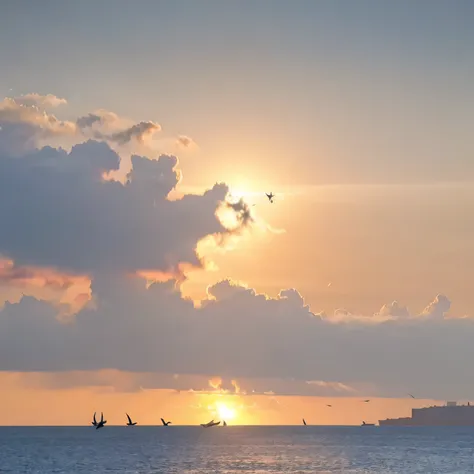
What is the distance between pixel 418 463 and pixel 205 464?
39639mm

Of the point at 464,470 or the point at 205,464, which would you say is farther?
the point at 205,464

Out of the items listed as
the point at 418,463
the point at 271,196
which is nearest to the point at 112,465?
the point at 418,463

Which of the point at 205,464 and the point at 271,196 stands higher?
the point at 271,196

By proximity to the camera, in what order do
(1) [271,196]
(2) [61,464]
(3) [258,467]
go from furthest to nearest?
1. (2) [61,464]
2. (3) [258,467]
3. (1) [271,196]

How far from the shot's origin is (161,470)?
172 metres

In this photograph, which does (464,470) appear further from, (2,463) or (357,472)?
(2,463)

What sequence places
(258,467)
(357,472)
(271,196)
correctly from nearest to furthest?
(271,196), (357,472), (258,467)

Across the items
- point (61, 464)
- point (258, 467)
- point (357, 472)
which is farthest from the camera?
point (61, 464)

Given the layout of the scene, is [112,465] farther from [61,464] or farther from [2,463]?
[2,463]

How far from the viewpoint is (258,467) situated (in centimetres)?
17988

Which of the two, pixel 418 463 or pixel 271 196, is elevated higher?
pixel 271 196

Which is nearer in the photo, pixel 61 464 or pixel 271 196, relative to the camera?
pixel 271 196

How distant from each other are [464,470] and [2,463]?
88.6 metres

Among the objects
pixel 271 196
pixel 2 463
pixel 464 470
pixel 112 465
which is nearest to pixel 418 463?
pixel 464 470
